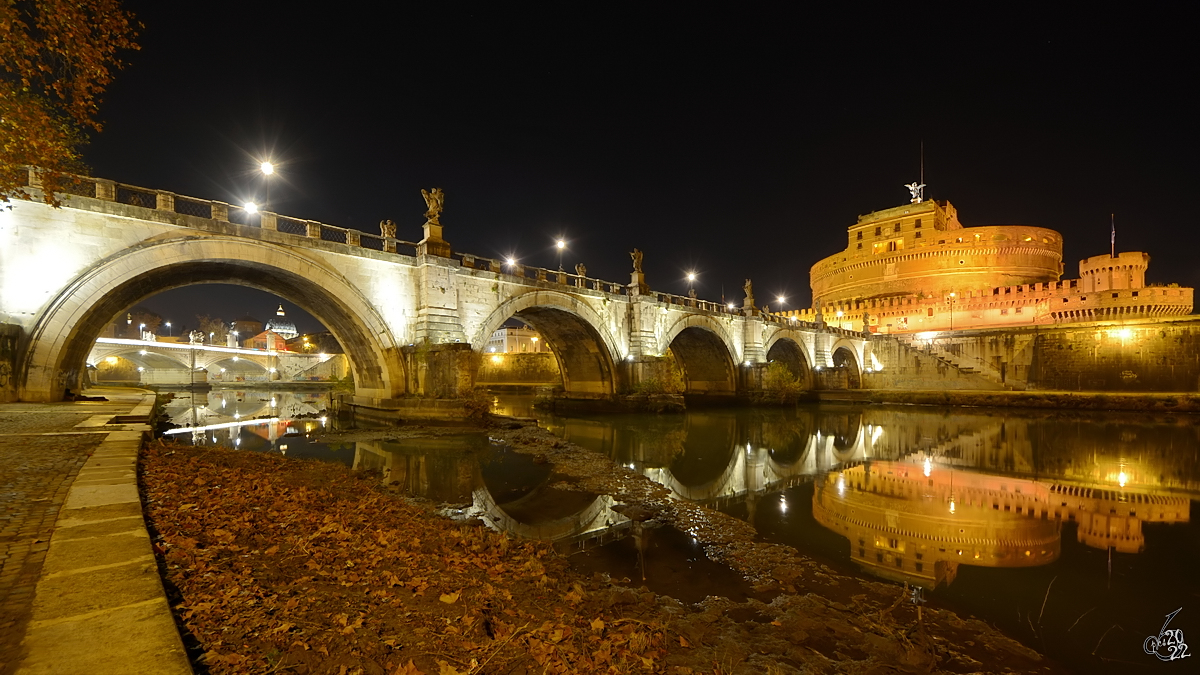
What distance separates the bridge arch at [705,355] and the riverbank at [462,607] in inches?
1072

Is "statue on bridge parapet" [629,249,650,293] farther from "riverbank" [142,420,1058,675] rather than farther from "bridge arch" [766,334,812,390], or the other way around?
"riverbank" [142,420,1058,675]

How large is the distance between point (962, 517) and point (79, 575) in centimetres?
1174

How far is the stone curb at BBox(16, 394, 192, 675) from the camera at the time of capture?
6.77ft

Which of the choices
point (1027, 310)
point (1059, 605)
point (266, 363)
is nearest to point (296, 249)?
point (1059, 605)

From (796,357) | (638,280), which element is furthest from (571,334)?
(796,357)

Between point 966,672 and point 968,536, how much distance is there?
472cm

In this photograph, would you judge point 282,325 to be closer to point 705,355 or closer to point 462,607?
point 705,355

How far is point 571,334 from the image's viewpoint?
2948 cm

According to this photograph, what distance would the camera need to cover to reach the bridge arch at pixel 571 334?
2349 cm

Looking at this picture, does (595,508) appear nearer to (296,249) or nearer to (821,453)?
(821,453)

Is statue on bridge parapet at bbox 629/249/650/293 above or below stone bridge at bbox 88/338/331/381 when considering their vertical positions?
above

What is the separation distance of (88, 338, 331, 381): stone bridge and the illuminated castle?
6385 cm

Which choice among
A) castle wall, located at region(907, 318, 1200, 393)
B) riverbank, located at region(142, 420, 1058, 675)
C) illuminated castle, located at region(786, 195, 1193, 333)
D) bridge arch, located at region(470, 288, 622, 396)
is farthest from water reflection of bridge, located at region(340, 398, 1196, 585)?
illuminated castle, located at region(786, 195, 1193, 333)

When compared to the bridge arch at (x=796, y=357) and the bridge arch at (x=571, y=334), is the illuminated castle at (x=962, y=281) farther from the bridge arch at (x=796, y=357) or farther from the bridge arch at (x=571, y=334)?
the bridge arch at (x=571, y=334)
